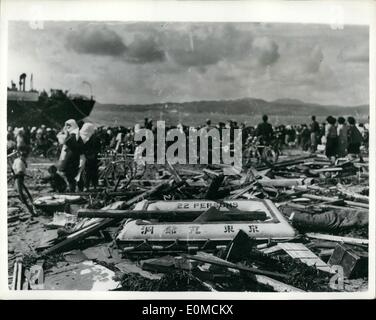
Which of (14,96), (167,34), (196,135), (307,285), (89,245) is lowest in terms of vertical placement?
(307,285)

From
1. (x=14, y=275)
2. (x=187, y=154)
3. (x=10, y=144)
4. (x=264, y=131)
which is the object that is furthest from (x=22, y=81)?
(x=264, y=131)

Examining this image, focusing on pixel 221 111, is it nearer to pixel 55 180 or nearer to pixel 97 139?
pixel 97 139

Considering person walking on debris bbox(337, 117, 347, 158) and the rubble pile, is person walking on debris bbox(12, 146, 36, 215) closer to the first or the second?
the rubble pile

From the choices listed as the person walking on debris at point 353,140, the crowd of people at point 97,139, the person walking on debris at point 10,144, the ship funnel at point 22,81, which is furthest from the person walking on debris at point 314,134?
the person walking on debris at point 10,144

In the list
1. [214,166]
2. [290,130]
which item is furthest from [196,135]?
[290,130]

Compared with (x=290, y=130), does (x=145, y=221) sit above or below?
below

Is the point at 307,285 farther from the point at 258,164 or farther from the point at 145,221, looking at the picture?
the point at 145,221

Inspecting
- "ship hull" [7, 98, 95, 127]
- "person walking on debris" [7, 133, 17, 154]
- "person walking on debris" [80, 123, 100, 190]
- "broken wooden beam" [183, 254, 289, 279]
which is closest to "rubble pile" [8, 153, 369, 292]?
"broken wooden beam" [183, 254, 289, 279]
